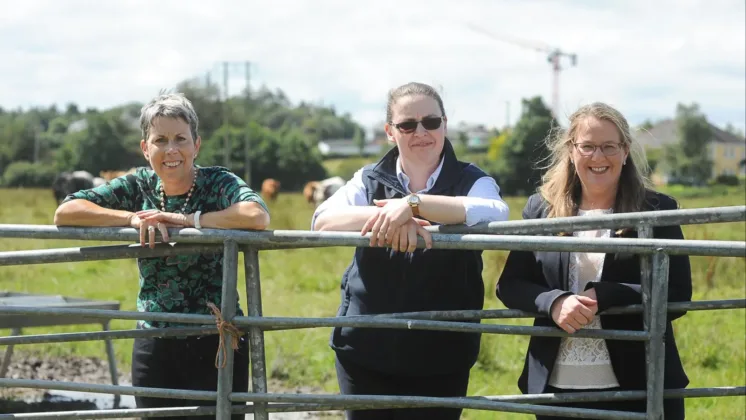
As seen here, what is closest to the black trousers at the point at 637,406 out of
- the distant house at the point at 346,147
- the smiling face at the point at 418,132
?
the smiling face at the point at 418,132

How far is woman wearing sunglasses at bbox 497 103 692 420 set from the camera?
3240 mm

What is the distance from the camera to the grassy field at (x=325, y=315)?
6.78 meters

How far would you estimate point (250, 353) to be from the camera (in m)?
3.47

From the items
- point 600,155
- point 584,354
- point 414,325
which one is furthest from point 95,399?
point 600,155

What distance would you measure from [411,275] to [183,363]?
0.96m

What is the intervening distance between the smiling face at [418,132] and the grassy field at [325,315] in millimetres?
2943

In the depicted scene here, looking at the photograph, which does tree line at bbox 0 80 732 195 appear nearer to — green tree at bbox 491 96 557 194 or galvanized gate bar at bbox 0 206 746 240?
green tree at bbox 491 96 557 194

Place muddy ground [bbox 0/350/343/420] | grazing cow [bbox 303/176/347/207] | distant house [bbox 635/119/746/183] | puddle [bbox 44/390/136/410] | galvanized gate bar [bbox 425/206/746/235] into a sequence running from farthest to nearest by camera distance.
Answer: distant house [bbox 635/119/746/183] < grazing cow [bbox 303/176/347/207] < puddle [bbox 44/390/136/410] < muddy ground [bbox 0/350/343/420] < galvanized gate bar [bbox 425/206/746/235]

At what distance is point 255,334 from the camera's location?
3.41 metres

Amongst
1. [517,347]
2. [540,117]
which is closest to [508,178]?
[540,117]

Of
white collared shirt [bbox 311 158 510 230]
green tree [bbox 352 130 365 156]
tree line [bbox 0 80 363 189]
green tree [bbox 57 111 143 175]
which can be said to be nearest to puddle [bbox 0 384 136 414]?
white collared shirt [bbox 311 158 510 230]

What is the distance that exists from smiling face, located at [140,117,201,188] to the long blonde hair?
136 centimetres

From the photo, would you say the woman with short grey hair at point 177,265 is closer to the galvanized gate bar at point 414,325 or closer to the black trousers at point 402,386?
the galvanized gate bar at point 414,325

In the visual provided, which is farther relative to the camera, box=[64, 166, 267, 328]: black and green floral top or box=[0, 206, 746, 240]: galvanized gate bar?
box=[64, 166, 267, 328]: black and green floral top
